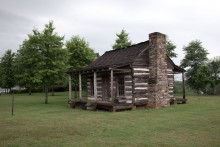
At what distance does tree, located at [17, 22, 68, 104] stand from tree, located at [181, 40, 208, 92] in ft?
82.1

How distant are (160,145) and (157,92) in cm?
1202

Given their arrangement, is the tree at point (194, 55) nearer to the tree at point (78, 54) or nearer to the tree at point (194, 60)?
the tree at point (194, 60)

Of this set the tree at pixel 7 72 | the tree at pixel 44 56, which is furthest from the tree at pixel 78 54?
the tree at pixel 7 72

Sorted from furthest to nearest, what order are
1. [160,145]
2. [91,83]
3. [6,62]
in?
[6,62] < [91,83] < [160,145]

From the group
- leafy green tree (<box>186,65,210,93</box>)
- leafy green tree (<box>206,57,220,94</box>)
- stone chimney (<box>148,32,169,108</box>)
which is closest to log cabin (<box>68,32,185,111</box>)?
stone chimney (<box>148,32,169,108</box>)

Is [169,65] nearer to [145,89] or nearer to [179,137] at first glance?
[145,89]

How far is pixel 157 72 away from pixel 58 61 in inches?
466

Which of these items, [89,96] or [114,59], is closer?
[114,59]

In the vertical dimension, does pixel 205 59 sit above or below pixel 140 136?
above

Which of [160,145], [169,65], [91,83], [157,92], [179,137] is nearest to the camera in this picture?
[160,145]

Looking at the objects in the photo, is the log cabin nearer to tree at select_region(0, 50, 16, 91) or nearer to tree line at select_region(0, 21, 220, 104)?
tree line at select_region(0, 21, 220, 104)

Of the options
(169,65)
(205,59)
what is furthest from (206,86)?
(169,65)

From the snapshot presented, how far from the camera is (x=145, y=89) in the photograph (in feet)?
65.7

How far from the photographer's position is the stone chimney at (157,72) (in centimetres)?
1947
